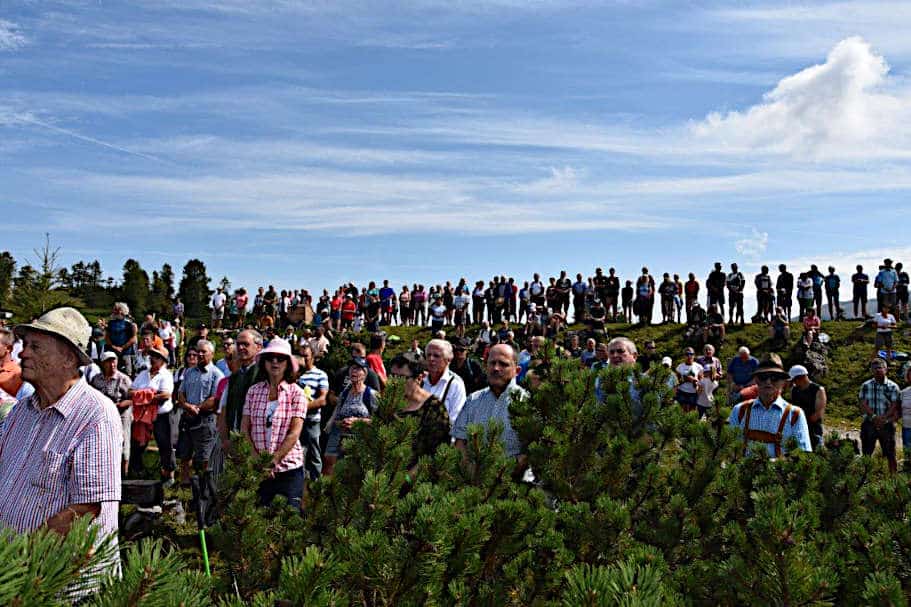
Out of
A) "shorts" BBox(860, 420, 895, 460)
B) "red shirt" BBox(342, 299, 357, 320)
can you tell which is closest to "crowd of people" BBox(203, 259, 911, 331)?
"red shirt" BBox(342, 299, 357, 320)

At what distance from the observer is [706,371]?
14648mm

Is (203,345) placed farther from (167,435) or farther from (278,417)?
(278,417)

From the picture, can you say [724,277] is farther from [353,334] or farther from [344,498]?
[344,498]

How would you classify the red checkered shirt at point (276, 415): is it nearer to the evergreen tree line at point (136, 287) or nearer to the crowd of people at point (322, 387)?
the crowd of people at point (322, 387)

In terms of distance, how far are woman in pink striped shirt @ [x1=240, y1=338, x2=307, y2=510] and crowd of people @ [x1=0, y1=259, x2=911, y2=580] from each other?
11 mm

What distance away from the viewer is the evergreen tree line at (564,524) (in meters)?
1.70

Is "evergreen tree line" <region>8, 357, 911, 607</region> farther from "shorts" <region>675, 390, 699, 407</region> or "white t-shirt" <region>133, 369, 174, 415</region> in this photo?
"shorts" <region>675, 390, 699, 407</region>

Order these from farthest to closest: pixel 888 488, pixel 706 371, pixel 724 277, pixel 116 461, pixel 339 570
→ pixel 724 277, pixel 706 371, pixel 116 461, pixel 888 488, pixel 339 570

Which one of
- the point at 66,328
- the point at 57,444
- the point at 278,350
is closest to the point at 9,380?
the point at 278,350

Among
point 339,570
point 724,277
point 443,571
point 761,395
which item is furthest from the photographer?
point 724,277

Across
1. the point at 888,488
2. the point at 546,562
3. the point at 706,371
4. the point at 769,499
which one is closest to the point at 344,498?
the point at 546,562

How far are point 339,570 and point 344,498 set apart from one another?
3.29 feet

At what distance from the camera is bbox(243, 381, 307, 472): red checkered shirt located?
6.12m

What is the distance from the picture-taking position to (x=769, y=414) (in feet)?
21.5
